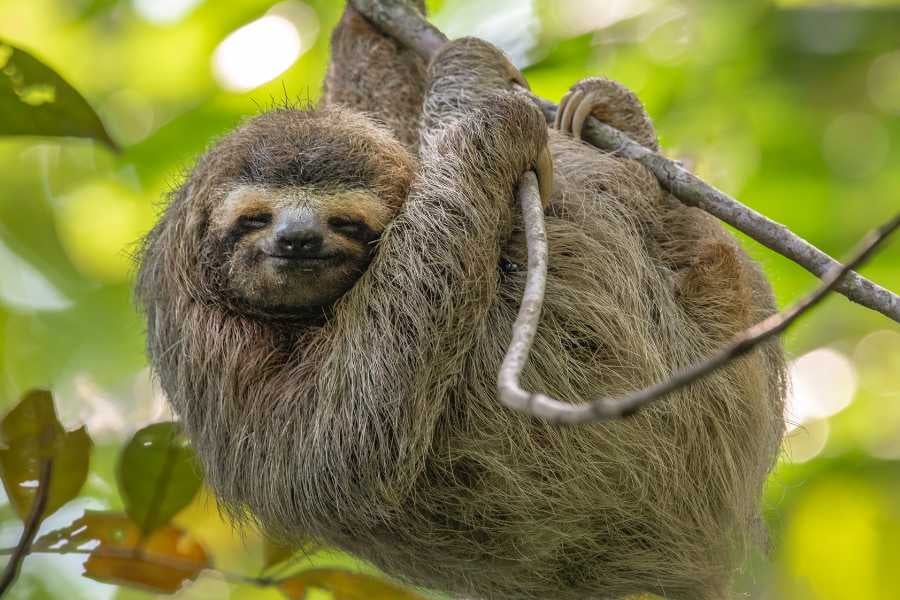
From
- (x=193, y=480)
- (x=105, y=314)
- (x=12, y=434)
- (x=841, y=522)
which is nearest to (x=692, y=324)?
(x=193, y=480)

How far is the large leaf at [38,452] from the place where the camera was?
6.17 m

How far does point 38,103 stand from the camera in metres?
6.15

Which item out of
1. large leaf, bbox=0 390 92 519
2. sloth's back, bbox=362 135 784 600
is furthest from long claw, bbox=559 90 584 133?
large leaf, bbox=0 390 92 519

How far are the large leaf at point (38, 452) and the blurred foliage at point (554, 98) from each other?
139 inches

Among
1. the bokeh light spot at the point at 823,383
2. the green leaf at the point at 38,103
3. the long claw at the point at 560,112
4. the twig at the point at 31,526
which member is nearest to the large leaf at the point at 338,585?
the twig at the point at 31,526

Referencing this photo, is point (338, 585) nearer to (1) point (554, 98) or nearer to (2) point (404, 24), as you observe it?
(2) point (404, 24)

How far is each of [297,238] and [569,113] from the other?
2.25 m

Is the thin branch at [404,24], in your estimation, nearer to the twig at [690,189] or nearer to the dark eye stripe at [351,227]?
the twig at [690,189]

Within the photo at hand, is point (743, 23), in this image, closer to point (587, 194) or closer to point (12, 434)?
point (587, 194)

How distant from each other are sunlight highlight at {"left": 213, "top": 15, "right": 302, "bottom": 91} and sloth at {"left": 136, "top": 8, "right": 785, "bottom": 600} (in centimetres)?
351

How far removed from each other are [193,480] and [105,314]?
4.59m

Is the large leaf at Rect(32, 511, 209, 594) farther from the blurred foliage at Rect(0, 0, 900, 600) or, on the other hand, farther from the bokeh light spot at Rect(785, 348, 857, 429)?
the bokeh light spot at Rect(785, 348, 857, 429)

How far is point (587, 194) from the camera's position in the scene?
694cm

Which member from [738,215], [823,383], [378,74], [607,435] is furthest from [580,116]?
[823,383]
